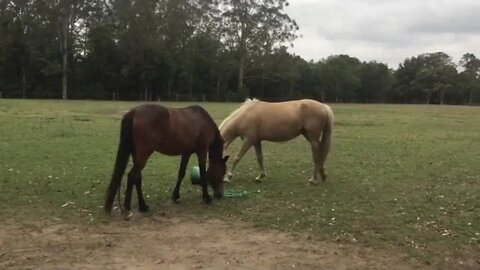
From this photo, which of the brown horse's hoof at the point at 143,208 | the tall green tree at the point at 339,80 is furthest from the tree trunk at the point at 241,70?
the brown horse's hoof at the point at 143,208

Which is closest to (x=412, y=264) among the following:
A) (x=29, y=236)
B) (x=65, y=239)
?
(x=65, y=239)

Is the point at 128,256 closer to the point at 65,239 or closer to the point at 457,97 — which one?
the point at 65,239

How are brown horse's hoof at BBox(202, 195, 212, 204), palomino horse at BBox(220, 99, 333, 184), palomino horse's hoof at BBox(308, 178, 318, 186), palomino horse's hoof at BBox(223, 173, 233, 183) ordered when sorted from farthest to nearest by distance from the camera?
palomino horse's hoof at BBox(223, 173, 233, 183) < palomino horse at BBox(220, 99, 333, 184) < palomino horse's hoof at BBox(308, 178, 318, 186) < brown horse's hoof at BBox(202, 195, 212, 204)

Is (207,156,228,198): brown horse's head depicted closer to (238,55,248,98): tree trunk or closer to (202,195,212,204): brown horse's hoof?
(202,195,212,204): brown horse's hoof

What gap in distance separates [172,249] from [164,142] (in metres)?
2.48

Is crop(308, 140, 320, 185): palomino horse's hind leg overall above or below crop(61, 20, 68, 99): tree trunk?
below

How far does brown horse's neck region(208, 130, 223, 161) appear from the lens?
9.25 metres

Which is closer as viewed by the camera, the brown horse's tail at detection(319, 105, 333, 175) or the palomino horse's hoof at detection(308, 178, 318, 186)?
the palomino horse's hoof at detection(308, 178, 318, 186)


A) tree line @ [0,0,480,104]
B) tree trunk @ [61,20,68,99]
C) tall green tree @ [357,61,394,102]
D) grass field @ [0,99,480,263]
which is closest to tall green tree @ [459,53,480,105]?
tall green tree @ [357,61,394,102]

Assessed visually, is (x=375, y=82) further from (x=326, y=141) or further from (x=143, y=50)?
(x=326, y=141)

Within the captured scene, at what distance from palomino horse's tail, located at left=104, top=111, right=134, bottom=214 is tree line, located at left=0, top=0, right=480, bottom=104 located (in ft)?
180

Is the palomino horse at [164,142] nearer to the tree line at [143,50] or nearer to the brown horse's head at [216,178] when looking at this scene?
the brown horse's head at [216,178]

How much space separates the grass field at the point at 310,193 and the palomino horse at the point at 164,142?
0.43 m

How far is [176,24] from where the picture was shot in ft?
217
